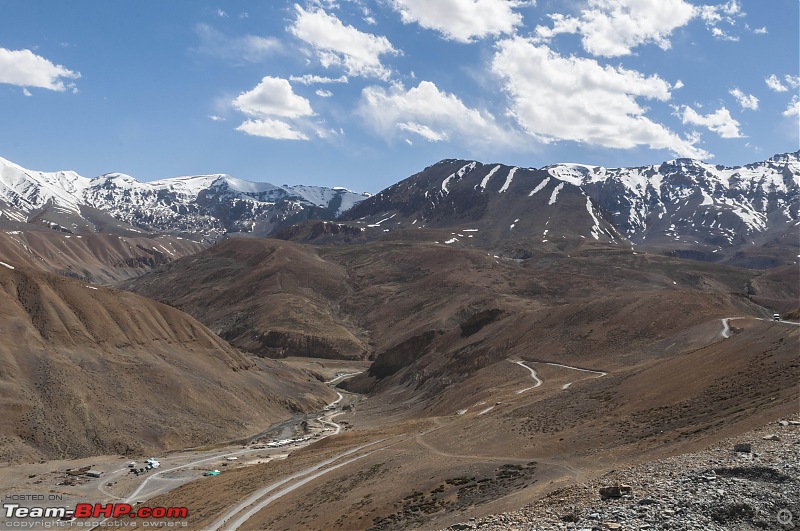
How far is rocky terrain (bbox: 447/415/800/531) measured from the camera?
20.7 meters

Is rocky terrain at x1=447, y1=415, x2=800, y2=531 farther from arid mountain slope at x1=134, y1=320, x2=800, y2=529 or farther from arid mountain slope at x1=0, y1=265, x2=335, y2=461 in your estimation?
arid mountain slope at x1=0, y1=265, x2=335, y2=461

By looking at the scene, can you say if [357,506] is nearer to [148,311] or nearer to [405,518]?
[405,518]

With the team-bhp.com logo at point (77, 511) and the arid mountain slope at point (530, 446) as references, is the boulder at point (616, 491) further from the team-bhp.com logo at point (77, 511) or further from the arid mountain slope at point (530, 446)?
the team-bhp.com logo at point (77, 511)

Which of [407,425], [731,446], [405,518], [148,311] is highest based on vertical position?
[148,311]

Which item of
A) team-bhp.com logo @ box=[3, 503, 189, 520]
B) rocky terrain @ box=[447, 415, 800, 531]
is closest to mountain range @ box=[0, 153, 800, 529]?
rocky terrain @ box=[447, 415, 800, 531]

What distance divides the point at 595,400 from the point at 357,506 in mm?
22800

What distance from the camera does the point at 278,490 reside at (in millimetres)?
45719

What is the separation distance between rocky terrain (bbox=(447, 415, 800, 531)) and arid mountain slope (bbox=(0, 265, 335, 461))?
221 feet

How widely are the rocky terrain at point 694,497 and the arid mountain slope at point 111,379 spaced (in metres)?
67.2

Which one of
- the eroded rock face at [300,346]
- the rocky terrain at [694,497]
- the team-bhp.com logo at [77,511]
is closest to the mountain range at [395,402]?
the rocky terrain at [694,497]

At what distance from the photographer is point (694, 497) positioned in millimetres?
22031

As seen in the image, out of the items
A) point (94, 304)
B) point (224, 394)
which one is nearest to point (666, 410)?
point (224, 394)

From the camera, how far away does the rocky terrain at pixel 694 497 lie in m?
20.7

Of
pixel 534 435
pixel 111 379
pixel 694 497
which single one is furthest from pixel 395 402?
pixel 694 497
